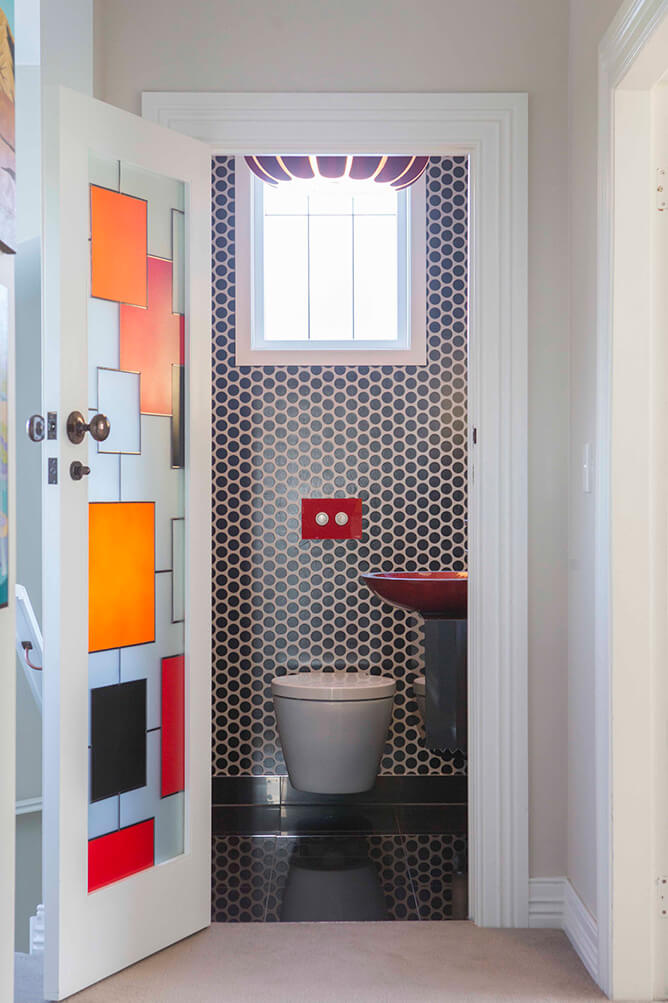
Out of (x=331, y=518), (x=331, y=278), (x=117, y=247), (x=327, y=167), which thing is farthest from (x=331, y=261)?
(x=117, y=247)

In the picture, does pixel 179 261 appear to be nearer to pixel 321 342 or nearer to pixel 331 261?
pixel 321 342

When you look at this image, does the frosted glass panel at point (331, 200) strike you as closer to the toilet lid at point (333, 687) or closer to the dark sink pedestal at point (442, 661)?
the dark sink pedestal at point (442, 661)

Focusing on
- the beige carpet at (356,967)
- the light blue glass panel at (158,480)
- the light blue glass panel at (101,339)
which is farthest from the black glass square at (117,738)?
the light blue glass panel at (101,339)

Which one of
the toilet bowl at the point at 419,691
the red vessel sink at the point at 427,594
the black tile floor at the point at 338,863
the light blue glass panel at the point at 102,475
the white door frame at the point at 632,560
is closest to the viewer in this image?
the white door frame at the point at 632,560

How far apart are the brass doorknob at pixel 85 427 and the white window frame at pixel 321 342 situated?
1682 mm

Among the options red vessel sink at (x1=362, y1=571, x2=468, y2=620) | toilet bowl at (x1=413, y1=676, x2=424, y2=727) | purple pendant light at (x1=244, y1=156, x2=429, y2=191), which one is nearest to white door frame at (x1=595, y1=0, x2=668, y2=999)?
red vessel sink at (x1=362, y1=571, x2=468, y2=620)

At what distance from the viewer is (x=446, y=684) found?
323 cm

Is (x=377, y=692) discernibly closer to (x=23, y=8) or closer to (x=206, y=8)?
(x=206, y=8)

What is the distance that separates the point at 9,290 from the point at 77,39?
3.93ft

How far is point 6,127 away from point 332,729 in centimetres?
242

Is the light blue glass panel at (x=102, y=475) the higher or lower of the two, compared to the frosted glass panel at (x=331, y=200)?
lower

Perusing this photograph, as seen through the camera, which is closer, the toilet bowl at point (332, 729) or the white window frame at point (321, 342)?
the toilet bowl at point (332, 729)

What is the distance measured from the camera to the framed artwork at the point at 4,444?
1.67 metres

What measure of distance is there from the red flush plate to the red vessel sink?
0.50 meters
